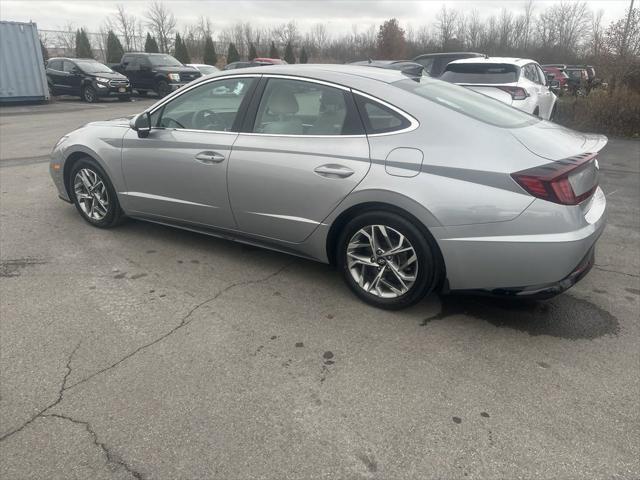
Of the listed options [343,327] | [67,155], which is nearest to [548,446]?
[343,327]

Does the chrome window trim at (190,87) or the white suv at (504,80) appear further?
the white suv at (504,80)

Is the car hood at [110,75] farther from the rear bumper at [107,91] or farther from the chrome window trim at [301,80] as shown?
the chrome window trim at [301,80]

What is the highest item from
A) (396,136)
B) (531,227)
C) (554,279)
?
(396,136)

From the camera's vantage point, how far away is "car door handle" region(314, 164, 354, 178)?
338 centimetres

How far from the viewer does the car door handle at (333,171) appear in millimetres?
3377

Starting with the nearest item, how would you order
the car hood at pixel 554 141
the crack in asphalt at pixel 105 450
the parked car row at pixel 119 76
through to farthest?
the crack in asphalt at pixel 105 450 → the car hood at pixel 554 141 → the parked car row at pixel 119 76

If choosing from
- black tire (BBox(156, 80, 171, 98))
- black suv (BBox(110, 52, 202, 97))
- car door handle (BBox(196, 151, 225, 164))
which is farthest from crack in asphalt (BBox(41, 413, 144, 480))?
black tire (BBox(156, 80, 171, 98))

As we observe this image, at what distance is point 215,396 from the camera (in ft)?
8.61

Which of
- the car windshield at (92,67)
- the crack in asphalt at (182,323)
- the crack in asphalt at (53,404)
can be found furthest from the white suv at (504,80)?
the car windshield at (92,67)

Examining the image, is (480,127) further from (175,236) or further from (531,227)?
(175,236)

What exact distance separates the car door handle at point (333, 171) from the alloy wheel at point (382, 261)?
0.39 m

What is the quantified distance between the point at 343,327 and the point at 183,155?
2.01 meters

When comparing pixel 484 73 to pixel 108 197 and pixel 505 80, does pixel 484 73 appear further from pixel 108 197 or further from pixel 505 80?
pixel 108 197

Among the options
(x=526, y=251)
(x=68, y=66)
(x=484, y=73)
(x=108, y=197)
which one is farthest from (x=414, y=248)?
(x=68, y=66)
